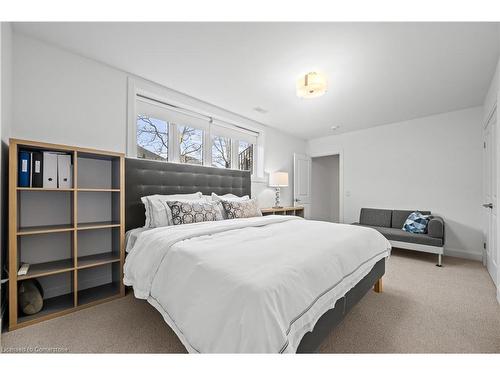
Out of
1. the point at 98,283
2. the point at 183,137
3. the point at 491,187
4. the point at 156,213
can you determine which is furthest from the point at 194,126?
the point at 491,187

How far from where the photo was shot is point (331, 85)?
283cm

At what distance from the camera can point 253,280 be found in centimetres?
104

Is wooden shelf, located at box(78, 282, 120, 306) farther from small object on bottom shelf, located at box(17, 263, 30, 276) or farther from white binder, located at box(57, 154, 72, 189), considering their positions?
white binder, located at box(57, 154, 72, 189)

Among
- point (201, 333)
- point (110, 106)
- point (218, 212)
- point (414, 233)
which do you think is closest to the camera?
point (201, 333)

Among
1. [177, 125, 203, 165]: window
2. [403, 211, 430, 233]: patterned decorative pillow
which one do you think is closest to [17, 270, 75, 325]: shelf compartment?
[177, 125, 203, 165]: window

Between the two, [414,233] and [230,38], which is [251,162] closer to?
[230,38]

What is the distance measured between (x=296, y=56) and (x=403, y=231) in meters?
3.37

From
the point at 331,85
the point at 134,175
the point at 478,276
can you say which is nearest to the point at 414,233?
the point at 478,276

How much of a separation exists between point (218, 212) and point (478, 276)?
135 inches

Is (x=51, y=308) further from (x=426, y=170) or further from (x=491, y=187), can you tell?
(x=426, y=170)

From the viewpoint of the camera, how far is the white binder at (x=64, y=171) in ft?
6.37

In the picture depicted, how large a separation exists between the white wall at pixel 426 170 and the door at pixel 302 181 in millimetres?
847

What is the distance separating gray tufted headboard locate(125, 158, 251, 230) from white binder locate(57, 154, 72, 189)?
584 mm

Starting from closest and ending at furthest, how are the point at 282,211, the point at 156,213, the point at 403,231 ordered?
1. the point at 156,213
2. the point at 403,231
3. the point at 282,211
